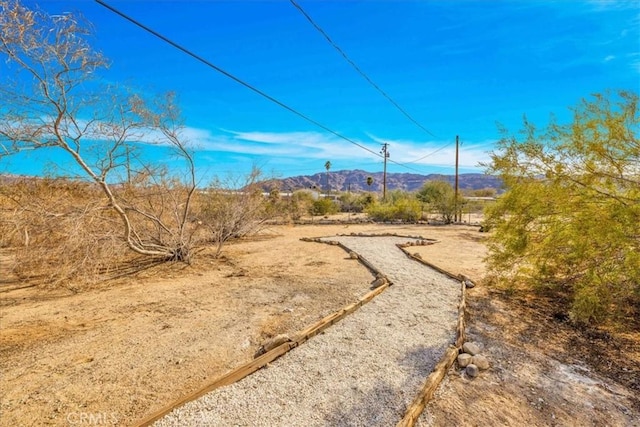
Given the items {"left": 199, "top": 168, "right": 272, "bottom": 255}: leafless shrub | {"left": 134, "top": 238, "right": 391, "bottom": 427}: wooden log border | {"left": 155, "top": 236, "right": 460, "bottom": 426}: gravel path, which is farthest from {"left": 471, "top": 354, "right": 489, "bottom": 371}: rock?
{"left": 199, "top": 168, "right": 272, "bottom": 255}: leafless shrub

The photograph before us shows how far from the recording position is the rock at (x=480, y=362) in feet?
11.3

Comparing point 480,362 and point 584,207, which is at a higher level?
point 584,207

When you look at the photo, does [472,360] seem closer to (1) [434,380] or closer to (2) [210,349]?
(1) [434,380]

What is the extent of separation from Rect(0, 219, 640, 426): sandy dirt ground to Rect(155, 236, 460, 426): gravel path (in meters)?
0.35

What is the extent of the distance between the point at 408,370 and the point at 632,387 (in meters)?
2.20

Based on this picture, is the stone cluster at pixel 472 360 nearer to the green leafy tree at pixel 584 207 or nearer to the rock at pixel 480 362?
the rock at pixel 480 362

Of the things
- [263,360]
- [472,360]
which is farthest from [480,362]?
[263,360]

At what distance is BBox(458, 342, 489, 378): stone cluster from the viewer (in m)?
3.33

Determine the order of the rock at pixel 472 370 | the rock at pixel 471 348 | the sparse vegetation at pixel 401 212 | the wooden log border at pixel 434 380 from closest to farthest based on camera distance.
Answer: the wooden log border at pixel 434 380
the rock at pixel 472 370
the rock at pixel 471 348
the sparse vegetation at pixel 401 212

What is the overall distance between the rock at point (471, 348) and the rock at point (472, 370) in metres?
0.32

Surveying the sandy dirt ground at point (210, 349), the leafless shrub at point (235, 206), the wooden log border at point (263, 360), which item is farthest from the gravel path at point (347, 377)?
the leafless shrub at point (235, 206)

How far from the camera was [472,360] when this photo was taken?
3.51m

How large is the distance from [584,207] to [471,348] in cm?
269

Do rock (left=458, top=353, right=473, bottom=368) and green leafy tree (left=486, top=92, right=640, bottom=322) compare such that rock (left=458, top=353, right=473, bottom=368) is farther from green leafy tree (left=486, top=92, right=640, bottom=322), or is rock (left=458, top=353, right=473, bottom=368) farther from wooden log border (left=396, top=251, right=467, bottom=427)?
green leafy tree (left=486, top=92, right=640, bottom=322)
